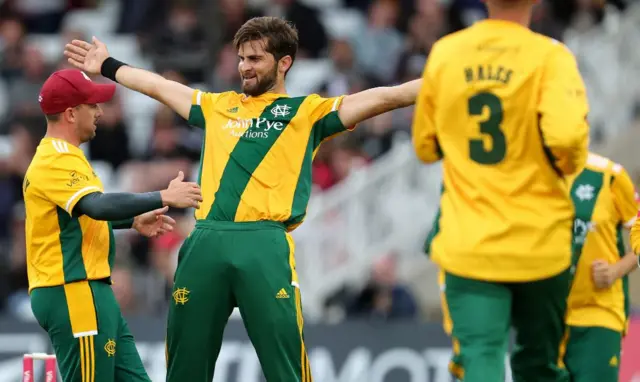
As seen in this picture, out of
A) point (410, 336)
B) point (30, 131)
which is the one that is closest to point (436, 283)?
point (410, 336)

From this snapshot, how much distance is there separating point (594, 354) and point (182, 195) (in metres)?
2.96

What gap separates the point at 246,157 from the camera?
7.88 metres

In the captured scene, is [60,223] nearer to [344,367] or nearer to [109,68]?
[109,68]

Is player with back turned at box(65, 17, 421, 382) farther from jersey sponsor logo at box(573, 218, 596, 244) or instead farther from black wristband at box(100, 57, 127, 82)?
jersey sponsor logo at box(573, 218, 596, 244)

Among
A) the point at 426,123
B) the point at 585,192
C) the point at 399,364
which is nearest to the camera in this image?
the point at 426,123

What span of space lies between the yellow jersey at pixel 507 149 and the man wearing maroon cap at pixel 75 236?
6.20 feet

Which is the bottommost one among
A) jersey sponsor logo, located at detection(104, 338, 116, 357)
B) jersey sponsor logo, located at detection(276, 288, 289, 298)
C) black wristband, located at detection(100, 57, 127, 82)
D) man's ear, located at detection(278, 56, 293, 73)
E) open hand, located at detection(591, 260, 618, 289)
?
jersey sponsor logo, located at detection(104, 338, 116, 357)

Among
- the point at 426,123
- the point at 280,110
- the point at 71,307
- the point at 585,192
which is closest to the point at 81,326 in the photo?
the point at 71,307

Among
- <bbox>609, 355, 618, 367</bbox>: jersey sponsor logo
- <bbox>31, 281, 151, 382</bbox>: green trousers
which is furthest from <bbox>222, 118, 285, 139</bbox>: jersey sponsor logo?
<bbox>609, 355, 618, 367</bbox>: jersey sponsor logo

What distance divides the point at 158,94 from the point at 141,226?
831 mm

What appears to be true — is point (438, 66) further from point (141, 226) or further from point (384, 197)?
point (384, 197)

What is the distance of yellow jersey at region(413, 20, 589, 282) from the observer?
20.5 feet

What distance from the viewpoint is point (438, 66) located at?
6383 mm

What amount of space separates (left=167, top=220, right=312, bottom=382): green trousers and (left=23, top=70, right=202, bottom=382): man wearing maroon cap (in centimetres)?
31
